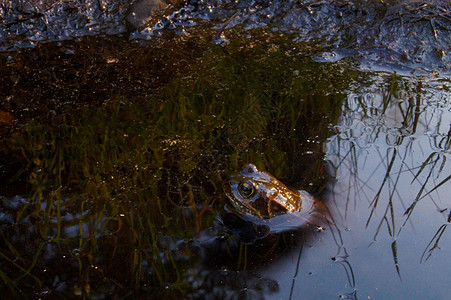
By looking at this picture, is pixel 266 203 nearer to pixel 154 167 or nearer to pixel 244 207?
pixel 244 207

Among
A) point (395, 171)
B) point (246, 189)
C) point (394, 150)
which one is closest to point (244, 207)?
point (246, 189)

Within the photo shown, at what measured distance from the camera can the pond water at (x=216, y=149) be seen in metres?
2.06

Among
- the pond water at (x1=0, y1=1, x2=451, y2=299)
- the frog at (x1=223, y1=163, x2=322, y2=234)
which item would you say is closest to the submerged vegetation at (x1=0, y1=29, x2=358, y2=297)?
the pond water at (x1=0, y1=1, x2=451, y2=299)

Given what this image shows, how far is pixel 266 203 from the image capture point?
7.78 feet

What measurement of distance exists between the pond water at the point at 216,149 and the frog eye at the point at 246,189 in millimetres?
169

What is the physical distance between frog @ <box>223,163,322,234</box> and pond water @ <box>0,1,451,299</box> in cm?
5

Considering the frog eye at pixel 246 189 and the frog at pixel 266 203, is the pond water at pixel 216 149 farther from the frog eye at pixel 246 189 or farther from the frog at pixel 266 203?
the frog eye at pixel 246 189

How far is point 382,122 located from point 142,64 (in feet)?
6.33

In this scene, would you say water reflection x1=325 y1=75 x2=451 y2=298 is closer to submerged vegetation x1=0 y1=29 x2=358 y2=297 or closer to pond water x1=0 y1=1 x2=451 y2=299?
pond water x1=0 y1=1 x2=451 y2=299

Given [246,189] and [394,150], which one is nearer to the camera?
[246,189]

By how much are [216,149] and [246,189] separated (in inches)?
22.0

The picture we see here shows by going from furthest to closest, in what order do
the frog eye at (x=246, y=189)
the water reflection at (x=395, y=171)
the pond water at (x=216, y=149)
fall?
the frog eye at (x=246, y=189)
the water reflection at (x=395, y=171)
the pond water at (x=216, y=149)

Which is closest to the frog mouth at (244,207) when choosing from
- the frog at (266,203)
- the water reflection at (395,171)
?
the frog at (266,203)

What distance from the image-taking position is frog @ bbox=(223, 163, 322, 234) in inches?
92.7
